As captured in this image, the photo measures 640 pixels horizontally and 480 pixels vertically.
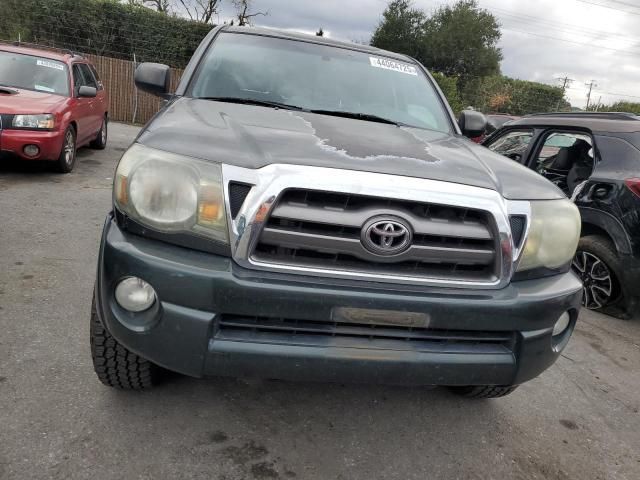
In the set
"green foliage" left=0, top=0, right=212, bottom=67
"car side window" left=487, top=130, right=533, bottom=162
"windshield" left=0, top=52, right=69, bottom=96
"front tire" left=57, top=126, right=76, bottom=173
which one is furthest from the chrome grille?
"green foliage" left=0, top=0, right=212, bottom=67

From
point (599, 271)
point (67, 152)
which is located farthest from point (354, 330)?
point (67, 152)

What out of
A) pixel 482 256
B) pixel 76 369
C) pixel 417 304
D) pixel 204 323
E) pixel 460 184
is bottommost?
pixel 76 369

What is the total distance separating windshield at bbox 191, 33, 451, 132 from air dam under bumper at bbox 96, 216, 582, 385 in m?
1.40

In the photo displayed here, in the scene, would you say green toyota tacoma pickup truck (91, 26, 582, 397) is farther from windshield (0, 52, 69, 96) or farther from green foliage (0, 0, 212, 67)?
green foliage (0, 0, 212, 67)

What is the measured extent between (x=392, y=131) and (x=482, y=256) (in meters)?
1.01

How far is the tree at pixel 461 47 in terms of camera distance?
44406mm

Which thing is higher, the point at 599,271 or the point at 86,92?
the point at 86,92

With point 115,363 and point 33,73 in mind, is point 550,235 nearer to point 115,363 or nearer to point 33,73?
point 115,363

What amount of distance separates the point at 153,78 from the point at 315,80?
1.09 metres

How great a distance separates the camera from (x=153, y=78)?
137 inches

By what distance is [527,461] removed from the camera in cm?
240

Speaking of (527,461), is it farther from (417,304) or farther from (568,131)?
(568,131)

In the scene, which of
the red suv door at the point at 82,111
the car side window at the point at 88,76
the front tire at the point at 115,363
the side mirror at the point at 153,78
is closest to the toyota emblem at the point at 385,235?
the front tire at the point at 115,363

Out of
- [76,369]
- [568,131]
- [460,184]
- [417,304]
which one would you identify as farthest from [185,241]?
[568,131]
